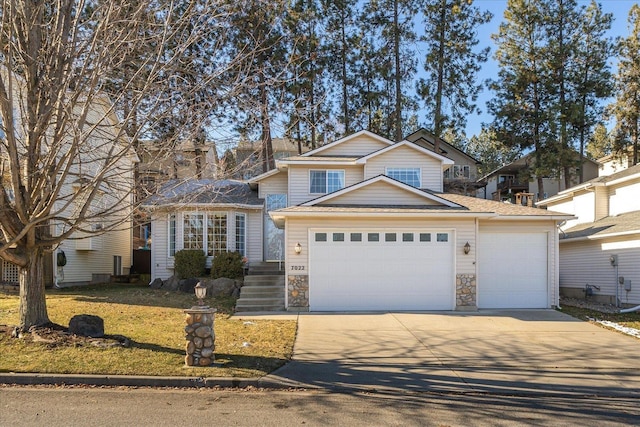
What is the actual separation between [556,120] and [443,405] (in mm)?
26829

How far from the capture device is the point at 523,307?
46.6ft

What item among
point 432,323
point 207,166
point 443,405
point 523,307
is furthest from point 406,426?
point 523,307

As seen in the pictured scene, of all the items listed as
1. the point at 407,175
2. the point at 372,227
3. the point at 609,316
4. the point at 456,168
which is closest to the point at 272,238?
the point at 407,175

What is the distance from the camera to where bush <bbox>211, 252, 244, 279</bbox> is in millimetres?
16844

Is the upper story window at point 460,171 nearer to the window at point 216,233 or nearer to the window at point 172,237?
the window at point 216,233

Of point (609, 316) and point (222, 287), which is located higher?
point (222, 287)

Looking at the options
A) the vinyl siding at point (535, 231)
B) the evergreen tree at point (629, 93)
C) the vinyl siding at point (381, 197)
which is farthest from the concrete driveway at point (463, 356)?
the evergreen tree at point (629, 93)

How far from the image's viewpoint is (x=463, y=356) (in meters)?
8.42

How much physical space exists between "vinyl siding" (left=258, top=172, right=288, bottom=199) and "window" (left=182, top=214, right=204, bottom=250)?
2.67m

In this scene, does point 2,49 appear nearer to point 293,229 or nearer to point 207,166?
point 207,166

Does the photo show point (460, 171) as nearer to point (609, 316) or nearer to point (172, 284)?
point (609, 316)

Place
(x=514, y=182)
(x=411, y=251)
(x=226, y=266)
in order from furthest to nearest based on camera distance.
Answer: (x=514, y=182) < (x=226, y=266) < (x=411, y=251)

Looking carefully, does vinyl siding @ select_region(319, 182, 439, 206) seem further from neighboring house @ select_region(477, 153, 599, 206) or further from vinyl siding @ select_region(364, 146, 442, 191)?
neighboring house @ select_region(477, 153, 599, 206)

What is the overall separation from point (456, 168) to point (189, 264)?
1059 inches
